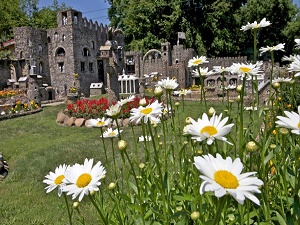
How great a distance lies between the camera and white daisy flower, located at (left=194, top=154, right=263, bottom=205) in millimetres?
845

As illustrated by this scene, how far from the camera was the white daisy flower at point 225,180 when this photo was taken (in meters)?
0.84

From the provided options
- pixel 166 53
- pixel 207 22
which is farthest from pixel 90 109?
pixel 207 22

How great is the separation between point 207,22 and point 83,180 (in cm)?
3068

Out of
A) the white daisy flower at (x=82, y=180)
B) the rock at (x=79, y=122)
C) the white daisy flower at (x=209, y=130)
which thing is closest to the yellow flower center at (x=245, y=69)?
the white daisy flower at (x=209, y=130)

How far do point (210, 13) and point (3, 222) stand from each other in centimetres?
2983

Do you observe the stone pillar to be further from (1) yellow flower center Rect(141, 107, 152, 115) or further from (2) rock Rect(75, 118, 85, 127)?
(1) yellow flower center Rect(141, 107, 152, 115)

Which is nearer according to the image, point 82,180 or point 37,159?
point 82,180

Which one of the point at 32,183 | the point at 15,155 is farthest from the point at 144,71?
the point at 32,183

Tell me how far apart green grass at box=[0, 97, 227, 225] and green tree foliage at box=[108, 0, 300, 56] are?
67.8ft

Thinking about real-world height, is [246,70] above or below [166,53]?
below

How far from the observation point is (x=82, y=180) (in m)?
1.38

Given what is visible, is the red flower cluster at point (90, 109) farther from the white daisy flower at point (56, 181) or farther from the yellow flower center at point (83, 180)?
the yellow flower center at point (83, 180)

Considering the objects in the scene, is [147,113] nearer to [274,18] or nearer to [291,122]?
[291,122]

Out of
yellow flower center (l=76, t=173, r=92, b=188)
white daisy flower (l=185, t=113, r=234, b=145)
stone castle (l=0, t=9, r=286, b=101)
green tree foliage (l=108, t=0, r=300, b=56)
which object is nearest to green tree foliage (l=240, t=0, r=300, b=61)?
green tree foliage (l=108, t=0, r=300, b=56)
